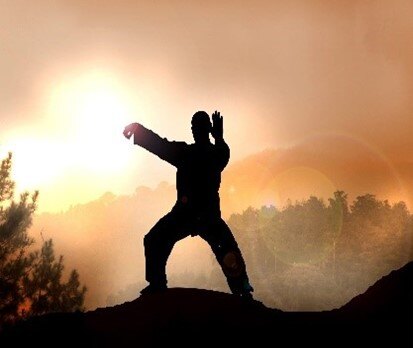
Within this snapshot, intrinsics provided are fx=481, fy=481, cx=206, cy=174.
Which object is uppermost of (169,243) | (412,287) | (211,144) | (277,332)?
(211,144)

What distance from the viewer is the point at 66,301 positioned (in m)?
24.5

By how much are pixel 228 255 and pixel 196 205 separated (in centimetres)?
97

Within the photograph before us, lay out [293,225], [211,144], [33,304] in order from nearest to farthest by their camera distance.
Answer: [211,144], [33,304], [293,225]

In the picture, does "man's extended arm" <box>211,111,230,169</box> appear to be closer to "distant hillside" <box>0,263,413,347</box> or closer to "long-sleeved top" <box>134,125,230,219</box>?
"long-sleeved top" <box>134,125,230,219</box>

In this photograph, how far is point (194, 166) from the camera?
8.05 metres

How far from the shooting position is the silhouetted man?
7715 mm

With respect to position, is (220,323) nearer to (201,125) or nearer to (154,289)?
(154,289)

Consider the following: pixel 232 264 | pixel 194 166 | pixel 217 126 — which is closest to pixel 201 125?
pixel 217 126

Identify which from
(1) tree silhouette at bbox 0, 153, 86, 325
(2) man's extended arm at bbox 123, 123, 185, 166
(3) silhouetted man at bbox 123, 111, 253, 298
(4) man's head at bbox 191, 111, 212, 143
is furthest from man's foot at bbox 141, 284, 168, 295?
(1) tree silhouette at bbox 0, 153, 86, 325

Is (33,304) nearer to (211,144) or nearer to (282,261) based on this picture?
(211,144)

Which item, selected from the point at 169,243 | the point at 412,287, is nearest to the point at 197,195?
the point at 169,243

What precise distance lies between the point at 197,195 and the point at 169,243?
910 mm

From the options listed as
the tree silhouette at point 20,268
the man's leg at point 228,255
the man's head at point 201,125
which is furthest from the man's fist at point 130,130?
the tree silhouette at point 20,268

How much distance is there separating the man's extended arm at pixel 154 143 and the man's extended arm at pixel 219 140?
1.97 ft
